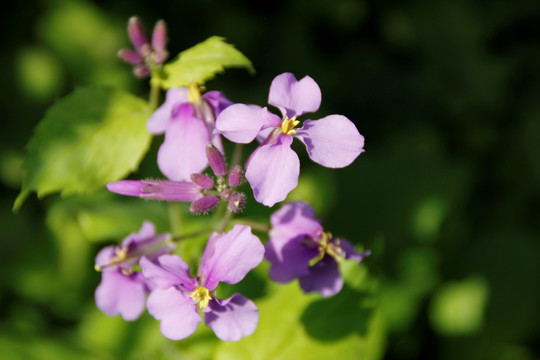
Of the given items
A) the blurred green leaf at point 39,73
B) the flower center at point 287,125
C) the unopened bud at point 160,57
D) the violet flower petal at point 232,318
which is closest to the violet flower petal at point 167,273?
the violet flower petal at point 232,318

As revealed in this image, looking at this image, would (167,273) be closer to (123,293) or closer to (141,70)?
(123,293)

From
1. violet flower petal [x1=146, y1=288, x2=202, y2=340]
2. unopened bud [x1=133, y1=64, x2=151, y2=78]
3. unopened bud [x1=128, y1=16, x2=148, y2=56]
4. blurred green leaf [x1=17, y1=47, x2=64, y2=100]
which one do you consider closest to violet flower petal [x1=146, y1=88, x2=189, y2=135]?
unopened bud [x1=133, y1=64, x2=151, y2=78]

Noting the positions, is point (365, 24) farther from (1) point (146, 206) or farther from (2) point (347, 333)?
(2) point (347, 333)

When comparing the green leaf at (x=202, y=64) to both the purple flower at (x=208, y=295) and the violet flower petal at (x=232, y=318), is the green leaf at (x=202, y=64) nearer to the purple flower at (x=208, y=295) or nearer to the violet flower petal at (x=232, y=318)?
the purple flower at (x=208, y=295)

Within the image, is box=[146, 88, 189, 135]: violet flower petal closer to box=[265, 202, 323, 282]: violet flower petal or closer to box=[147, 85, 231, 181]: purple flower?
box=[147, 85, 231, 181]: purple flower

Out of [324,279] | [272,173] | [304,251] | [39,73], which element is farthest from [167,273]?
[39,73]
